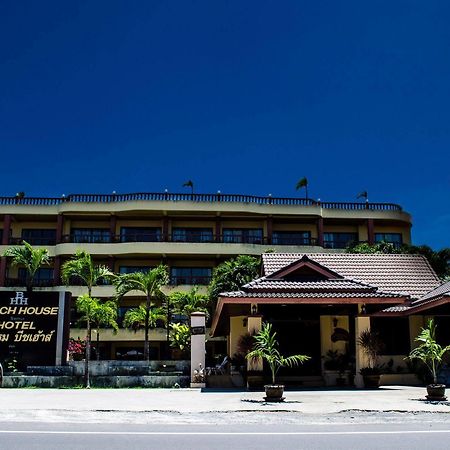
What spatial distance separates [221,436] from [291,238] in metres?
39.8

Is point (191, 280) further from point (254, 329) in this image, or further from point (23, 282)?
point (254, 329)

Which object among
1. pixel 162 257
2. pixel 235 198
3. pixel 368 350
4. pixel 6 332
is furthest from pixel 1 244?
pixel 368 350

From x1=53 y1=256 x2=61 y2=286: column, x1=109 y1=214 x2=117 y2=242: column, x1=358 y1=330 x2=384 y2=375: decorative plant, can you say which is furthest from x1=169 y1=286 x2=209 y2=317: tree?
x1=358 y1=330 x2=384 y2=375: decorative plant

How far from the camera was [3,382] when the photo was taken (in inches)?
864

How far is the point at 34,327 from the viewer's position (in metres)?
24.6

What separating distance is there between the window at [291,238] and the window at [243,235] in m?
1.37

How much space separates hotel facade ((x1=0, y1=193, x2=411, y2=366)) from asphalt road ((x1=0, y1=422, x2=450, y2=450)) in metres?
34.0

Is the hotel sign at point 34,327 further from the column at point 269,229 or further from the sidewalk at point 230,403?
the column at point 269,229

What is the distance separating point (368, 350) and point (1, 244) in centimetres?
3481

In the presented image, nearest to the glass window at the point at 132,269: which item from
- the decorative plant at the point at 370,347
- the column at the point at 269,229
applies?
the column at the point at 269,229

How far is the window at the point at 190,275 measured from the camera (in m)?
45.4

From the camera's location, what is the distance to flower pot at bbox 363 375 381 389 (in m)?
19.5

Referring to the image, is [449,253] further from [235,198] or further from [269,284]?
[235,198]

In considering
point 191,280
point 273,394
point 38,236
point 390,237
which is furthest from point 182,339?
point 390,237
